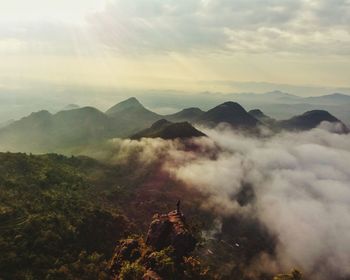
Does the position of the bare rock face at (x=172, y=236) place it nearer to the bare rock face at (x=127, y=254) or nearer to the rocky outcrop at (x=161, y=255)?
the rocky outcrop at (x=161, y=255)

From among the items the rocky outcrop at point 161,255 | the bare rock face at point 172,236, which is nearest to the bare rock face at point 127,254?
the rocky outcrop at point 161,255

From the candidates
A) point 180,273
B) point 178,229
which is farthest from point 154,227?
point 180,273

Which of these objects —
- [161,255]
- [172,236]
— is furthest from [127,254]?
[161,255]

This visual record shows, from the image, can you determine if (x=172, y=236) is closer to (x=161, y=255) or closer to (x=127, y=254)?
(x=161, y=255)

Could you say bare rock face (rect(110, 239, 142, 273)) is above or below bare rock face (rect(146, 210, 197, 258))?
below

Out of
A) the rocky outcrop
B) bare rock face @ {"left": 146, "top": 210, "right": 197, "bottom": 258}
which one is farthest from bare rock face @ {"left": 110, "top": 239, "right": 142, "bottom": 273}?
bare rock face @ {"left": 146, "top": 210, "right": 197, "bottom": 258}

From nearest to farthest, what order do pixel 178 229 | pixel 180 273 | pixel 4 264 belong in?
pixel 180 273, pixel 178 229, pixel 4 264

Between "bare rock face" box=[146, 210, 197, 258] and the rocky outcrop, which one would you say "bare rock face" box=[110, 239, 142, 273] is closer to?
the rocky outcrop

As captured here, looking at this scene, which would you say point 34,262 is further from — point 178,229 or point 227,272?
point 227,272
